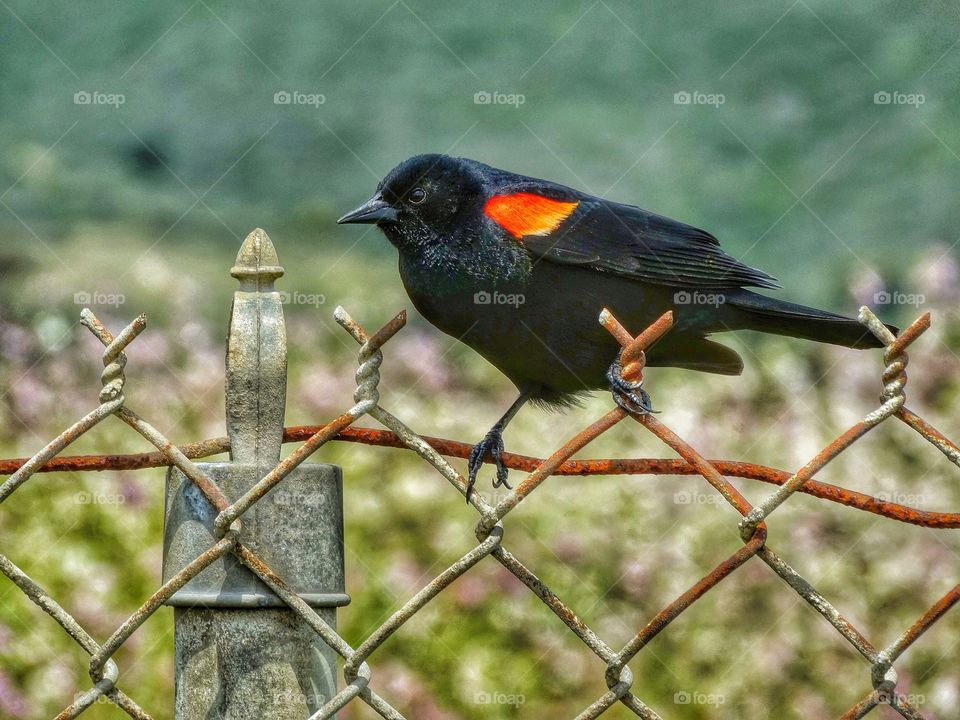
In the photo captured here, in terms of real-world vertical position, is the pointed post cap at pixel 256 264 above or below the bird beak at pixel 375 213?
below

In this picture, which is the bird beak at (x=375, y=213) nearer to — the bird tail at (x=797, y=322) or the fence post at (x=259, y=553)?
the bird tail at (x=797, y=322)

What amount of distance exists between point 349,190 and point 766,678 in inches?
153

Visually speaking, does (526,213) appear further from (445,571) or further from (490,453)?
(445,571)

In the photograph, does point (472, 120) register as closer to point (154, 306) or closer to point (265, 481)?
point (154, 306)

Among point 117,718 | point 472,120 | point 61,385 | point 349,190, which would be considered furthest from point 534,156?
point 117,718

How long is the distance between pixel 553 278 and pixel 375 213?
0.44 meters

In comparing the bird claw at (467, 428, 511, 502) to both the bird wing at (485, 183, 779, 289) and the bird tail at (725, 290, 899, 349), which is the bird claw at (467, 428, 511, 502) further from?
the bird tail at (725, 290, 899, 349)

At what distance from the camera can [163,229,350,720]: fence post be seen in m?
1.33

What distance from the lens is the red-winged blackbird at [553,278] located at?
265cm

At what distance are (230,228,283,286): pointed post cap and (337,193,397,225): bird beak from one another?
1.30m

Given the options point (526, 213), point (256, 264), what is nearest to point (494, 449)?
point (526, 213)

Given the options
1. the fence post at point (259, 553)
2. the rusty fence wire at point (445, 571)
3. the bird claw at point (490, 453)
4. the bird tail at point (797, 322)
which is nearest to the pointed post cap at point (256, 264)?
the fence post at point (259, 553)

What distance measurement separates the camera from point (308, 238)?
6.12 metres

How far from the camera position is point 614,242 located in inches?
111
